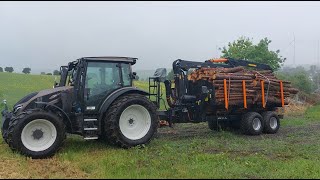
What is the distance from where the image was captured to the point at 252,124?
1341 centimetres

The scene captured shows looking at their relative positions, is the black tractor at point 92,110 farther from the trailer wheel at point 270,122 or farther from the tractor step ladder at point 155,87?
the trailer wheel at point 270,122

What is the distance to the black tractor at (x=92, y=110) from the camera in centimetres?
928

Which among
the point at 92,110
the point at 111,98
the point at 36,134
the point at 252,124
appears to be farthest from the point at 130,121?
the point at 252,124

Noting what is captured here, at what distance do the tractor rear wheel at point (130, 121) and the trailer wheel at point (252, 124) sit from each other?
12.7ft

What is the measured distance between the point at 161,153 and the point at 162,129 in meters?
4.81

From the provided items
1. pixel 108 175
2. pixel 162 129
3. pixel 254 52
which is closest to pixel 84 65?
pixel 108 175

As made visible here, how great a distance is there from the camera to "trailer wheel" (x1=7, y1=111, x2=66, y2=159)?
898 centimetres

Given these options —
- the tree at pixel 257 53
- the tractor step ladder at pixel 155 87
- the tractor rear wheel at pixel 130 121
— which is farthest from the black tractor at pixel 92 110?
the tree at pixel 257 53

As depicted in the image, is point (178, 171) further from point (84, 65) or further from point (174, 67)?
point (174, 67)

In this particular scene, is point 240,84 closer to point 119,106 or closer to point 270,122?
point 270,122

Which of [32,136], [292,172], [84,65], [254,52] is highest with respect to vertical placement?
[254,52]

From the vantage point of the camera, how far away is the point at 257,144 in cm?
1123

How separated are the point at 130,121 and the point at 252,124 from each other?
4680mm

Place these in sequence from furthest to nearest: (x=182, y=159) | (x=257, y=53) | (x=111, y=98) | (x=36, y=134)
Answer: (x=257, y=53) < (x=111, y=98) < (x=36, y=134) < (x=182, y=159)
